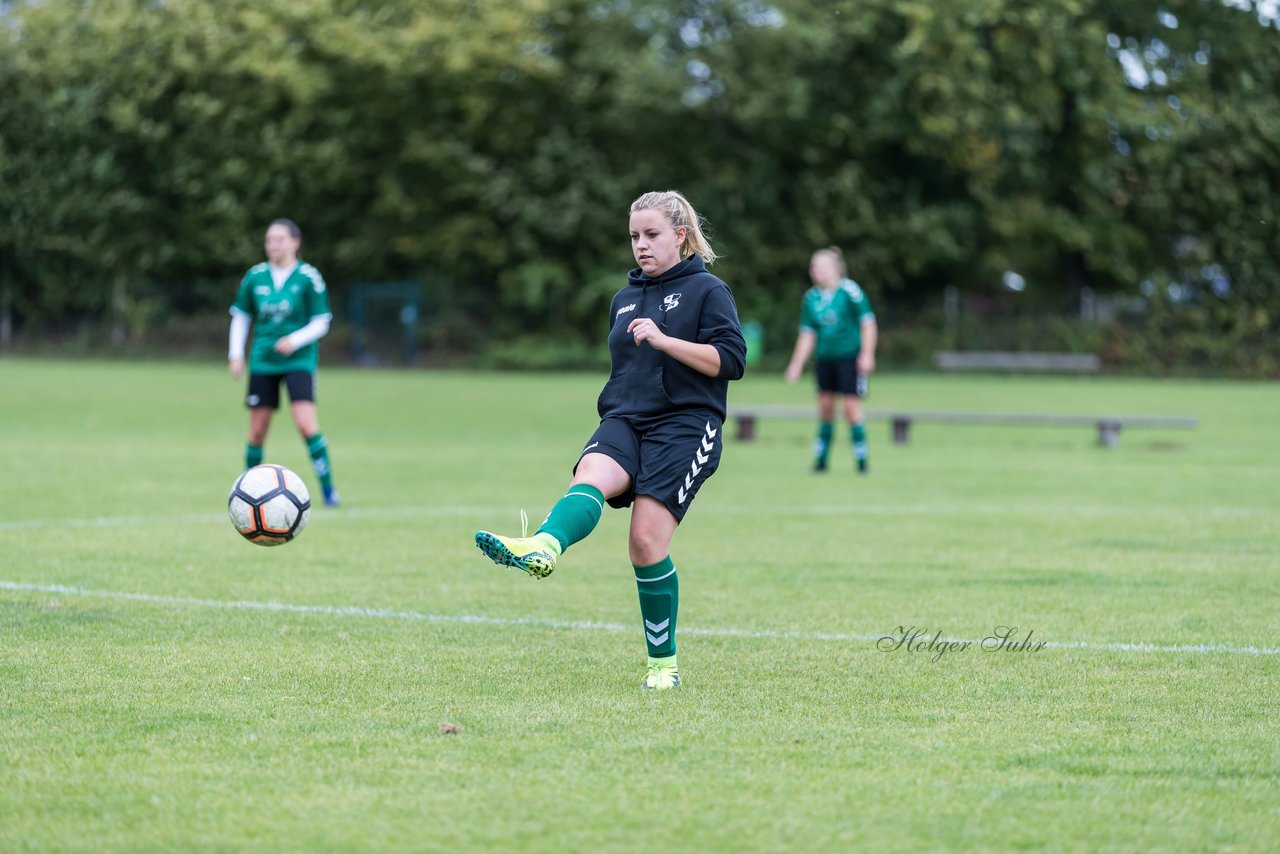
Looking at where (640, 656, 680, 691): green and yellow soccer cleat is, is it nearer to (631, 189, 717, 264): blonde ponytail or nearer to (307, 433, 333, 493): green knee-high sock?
(631, 189, 717, 264): blonde ponytail

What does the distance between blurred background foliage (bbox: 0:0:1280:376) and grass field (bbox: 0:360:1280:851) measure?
24920 millimetres

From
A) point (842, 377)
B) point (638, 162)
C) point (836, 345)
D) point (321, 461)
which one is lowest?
point (321, 461)

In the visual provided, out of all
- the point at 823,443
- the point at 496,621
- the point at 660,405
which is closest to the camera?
the point at 660,405

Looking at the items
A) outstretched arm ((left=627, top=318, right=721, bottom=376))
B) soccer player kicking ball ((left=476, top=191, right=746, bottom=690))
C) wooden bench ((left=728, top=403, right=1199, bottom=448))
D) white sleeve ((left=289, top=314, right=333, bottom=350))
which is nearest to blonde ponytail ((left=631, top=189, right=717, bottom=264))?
soccer player kicking ball ((left=476, top=191, right=746, bottom=690))

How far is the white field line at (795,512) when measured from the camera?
1103 cm

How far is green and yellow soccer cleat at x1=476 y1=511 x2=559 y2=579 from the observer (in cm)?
521

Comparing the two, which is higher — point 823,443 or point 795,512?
point 823,443

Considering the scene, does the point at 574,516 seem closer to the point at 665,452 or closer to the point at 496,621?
the point at 665,452

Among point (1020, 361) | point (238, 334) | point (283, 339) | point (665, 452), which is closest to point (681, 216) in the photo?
point (665, 452)

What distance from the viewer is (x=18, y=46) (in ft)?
137

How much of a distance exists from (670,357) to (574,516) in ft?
2.50

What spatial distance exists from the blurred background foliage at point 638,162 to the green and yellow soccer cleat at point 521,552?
31.7 metres

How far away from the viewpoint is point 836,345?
51.1 ft

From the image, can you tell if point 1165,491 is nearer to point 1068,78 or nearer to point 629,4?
point 1068,78
